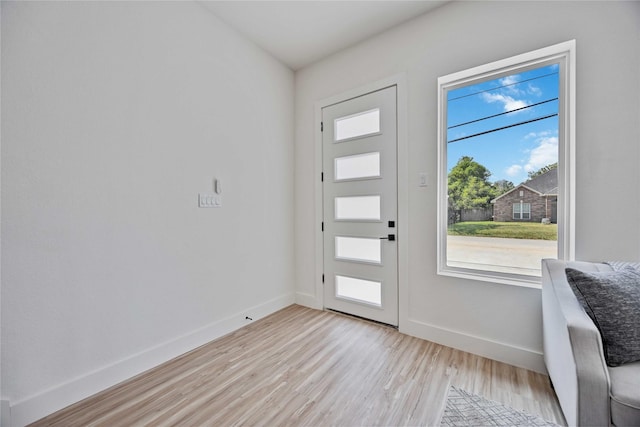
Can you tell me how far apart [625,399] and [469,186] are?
156 centimetres

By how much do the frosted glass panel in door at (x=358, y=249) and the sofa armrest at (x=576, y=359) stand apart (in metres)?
1.37

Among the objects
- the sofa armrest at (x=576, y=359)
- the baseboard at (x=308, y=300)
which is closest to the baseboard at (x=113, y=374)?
the baseboard at (x=308, y=300)

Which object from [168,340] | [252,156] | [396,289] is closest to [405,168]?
[396,289]

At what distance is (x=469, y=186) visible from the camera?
7.36 feet

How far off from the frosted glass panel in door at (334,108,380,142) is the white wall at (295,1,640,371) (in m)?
0.31

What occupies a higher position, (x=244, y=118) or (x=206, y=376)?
(x=244, y=118)

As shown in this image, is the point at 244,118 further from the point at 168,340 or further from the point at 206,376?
the point at 206,376

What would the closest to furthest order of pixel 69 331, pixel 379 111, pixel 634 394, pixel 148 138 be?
pixel 634 394, pixel 69 331, pixel 148 138, pixel 379 111

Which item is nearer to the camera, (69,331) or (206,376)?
(69,331)

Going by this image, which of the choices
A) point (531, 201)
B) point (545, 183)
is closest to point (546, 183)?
point (545, 183)

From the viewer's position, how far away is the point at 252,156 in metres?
2.73

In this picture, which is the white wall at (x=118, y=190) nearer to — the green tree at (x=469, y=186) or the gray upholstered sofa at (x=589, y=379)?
the green tree at (x=469, y=186)

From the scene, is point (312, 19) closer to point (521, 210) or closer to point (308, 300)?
point (521, 210)

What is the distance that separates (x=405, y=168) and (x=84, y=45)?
2.46 metres
